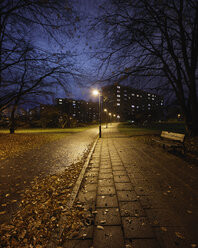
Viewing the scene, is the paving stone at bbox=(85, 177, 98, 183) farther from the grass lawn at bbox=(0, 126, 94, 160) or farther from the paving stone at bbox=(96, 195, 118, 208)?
the grass lawn at bbox=(0, 126, 94, 160)

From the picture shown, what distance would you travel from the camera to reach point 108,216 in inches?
99.1

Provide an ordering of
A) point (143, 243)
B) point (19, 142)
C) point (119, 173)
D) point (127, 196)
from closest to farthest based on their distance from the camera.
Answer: point (143, 243) → point (127, 196) → point (119, 173) → point (19, 142)

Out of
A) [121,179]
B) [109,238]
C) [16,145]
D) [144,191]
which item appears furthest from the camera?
[16,145]

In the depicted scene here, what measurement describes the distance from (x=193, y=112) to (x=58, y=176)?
36.8 feet

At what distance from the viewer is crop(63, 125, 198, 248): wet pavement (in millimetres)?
2020

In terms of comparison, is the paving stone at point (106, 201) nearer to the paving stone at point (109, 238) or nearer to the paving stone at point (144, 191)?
the paving stone at point (109, 238)

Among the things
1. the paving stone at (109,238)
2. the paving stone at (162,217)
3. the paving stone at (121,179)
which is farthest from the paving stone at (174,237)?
the paving stone at (121,179)

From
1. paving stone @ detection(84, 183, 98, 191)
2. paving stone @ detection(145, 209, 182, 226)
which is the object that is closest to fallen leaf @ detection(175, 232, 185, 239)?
paving stone @ detection(145, 209, 182, 226)

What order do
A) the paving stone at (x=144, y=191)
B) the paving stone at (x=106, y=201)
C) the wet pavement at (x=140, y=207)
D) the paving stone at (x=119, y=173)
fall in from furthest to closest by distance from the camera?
the paving stone at (x=119, y=173)
the paving stone at (x=144, y=191)
the paving stone at (x=106, y=201)
the wet pavement at (x=140, y=207)

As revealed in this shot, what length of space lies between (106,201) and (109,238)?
953mm

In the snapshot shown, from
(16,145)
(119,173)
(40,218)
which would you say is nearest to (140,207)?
(119,173)

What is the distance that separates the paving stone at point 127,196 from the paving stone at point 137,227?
62 centimetres

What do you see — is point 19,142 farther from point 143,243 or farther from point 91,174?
Answer: point 143,243

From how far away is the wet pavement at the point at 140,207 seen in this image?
2020mm
